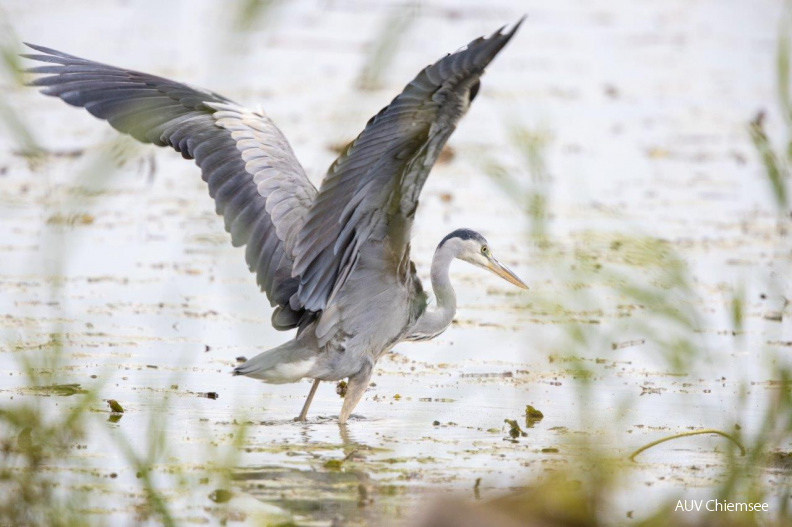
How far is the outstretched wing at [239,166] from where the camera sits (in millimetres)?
6367

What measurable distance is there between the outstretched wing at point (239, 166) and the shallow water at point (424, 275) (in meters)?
0.27

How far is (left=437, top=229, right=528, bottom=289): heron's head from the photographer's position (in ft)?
22.2

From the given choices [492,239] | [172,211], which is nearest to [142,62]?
[172,211]

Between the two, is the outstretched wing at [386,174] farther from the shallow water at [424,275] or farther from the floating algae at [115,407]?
the floating algae at [115,407]

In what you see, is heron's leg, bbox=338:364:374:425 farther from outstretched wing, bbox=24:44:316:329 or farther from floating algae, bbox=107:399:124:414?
floating algae, bbox=107:399:124:414

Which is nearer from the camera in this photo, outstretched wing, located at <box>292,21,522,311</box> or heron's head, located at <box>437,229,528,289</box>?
outstretched wing, located at <box>292,21,522,311</box>

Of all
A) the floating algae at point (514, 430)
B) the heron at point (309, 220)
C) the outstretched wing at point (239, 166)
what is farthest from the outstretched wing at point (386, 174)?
the floating algae at point (514, 430)

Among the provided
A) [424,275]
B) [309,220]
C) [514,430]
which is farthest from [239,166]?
[424,275]

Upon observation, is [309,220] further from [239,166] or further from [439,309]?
[439,309]

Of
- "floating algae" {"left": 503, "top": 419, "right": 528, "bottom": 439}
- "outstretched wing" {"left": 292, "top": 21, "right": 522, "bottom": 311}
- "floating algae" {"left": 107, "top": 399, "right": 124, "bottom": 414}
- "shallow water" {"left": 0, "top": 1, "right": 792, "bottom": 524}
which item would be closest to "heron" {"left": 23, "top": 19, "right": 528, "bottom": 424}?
"outstretched wing" {"left": 292, "top": 21, "right": 522, "bottom": 311}

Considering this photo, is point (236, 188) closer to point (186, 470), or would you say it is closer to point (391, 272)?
point (391, 272)

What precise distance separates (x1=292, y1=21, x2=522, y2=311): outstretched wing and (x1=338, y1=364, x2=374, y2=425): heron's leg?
403mm

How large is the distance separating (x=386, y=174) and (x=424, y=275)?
3.46m

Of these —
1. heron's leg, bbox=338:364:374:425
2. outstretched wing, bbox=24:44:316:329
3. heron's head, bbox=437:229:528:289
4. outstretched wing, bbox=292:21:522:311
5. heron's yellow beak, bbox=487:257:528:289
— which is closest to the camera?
outstretched wing, bbox=292:21:522:311
